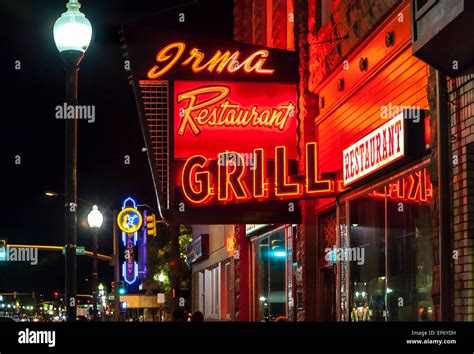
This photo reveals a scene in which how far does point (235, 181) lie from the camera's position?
19578 millimetres

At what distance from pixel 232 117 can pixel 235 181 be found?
2.29 meters

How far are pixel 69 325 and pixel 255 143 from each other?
16.9 meters

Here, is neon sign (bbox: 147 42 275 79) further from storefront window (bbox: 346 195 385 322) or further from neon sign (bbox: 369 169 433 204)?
neon sign (bbox: 369 169 433 204)

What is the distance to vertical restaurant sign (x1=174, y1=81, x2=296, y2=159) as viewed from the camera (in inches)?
819

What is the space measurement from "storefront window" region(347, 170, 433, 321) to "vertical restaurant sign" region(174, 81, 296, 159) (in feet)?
13.7

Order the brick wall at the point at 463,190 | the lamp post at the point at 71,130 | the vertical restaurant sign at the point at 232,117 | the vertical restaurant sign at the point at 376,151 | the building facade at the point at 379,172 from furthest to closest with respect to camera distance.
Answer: the vertical restaurant sign at the point at 232,117
the vertical restaurant sign at the point at 376,151
the building facade at the point at 379,172
the lamp post at the point at 71,130
the brick wall at the point at 463,190

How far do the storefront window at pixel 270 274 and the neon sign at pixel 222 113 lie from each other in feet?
12.1

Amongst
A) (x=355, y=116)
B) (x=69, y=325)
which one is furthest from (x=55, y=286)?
(x=69, y=325)

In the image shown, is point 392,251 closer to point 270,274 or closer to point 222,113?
point 222,113

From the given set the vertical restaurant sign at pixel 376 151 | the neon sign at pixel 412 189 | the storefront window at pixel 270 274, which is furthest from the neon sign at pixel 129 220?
the neon sign at pixel 412 189

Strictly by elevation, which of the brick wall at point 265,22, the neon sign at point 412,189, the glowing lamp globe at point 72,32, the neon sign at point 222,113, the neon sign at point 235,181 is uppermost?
the brick wall at point 265,22

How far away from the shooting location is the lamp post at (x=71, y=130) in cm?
1137

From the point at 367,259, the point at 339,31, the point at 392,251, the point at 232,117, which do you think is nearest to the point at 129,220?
the point at 232,117

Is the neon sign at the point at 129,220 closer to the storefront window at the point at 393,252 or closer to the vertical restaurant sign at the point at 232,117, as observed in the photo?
the vertical restaurant sign at the point at 232,117
